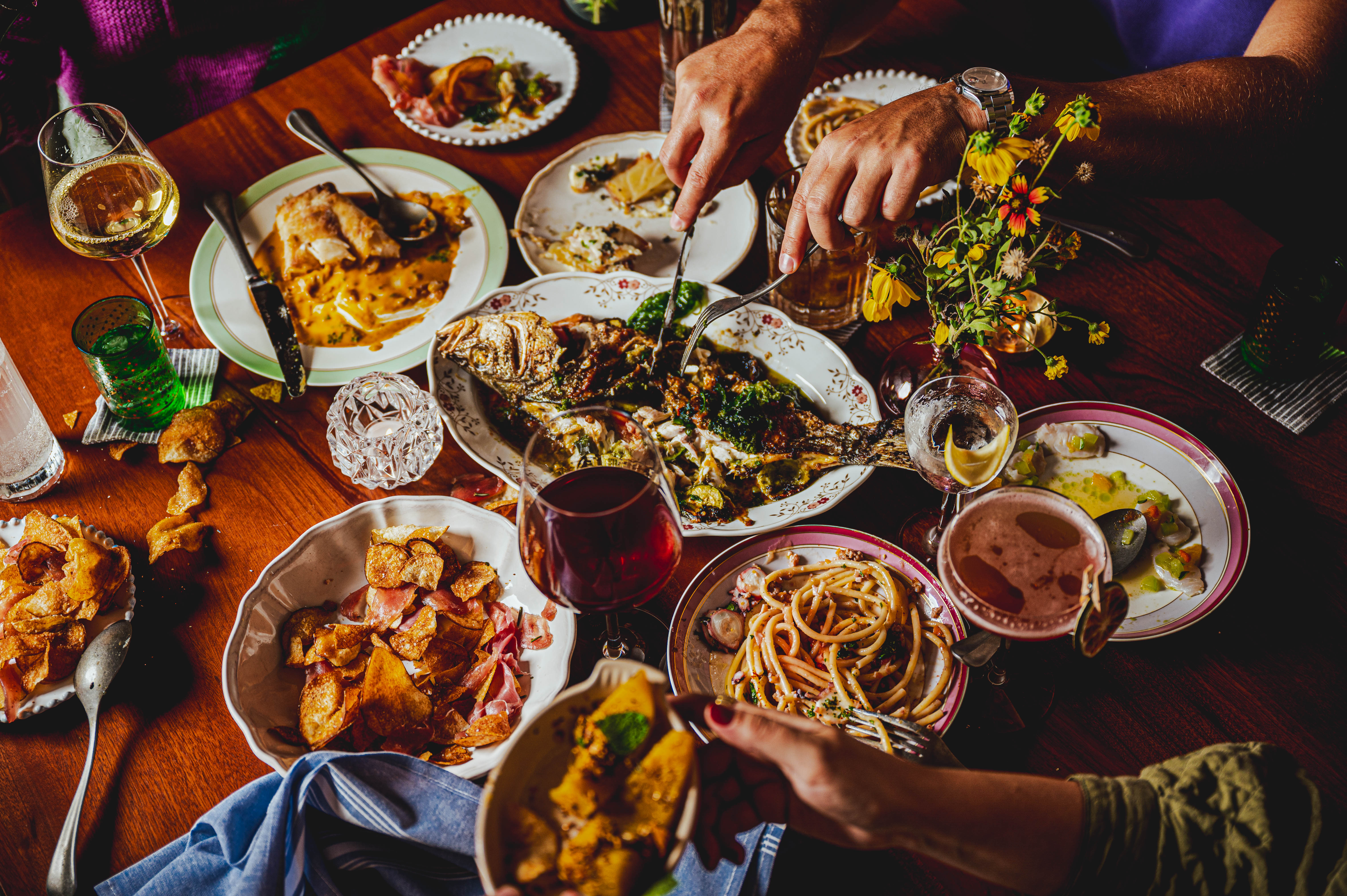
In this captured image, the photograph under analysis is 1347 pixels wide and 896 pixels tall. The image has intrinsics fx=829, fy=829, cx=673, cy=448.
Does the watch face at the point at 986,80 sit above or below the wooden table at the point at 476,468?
above

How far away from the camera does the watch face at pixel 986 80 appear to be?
1957 mm

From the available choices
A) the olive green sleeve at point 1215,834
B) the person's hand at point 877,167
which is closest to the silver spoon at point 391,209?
the person's hand at point 877,167

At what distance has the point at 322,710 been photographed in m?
1.59

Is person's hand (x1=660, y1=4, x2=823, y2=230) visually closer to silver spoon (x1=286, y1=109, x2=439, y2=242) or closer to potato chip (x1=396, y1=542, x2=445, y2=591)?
silver spoon (x1=286, y1=109, x2=439, y2=242)

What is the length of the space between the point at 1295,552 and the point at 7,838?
2.62m

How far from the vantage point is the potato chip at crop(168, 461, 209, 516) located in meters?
1.90

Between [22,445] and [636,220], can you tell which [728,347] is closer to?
[636,220]

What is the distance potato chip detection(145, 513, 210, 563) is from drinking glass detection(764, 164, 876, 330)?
149cm

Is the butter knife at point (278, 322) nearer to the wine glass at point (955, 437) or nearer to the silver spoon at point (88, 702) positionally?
the silver spoon at point (88, 702)

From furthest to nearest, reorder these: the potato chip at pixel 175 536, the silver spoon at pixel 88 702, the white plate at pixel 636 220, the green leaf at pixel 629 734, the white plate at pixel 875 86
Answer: the white plate at pixel 875 86 < the white plate at pixel 636 220 < the potato chip at pixel 175 536 < the silver spoon at pixel 88 702 < the green leaf at pixel 629 734

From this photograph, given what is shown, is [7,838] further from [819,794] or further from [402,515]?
[819,794]

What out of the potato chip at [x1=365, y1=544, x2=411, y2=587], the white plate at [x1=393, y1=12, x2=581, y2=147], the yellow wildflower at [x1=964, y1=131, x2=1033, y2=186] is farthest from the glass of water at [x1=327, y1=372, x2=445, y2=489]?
the yellow wildflower at [x1=964, y1=131, x2=1033, y2=186]

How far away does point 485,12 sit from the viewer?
9.77ft

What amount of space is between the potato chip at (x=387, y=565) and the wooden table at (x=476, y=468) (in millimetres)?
266
